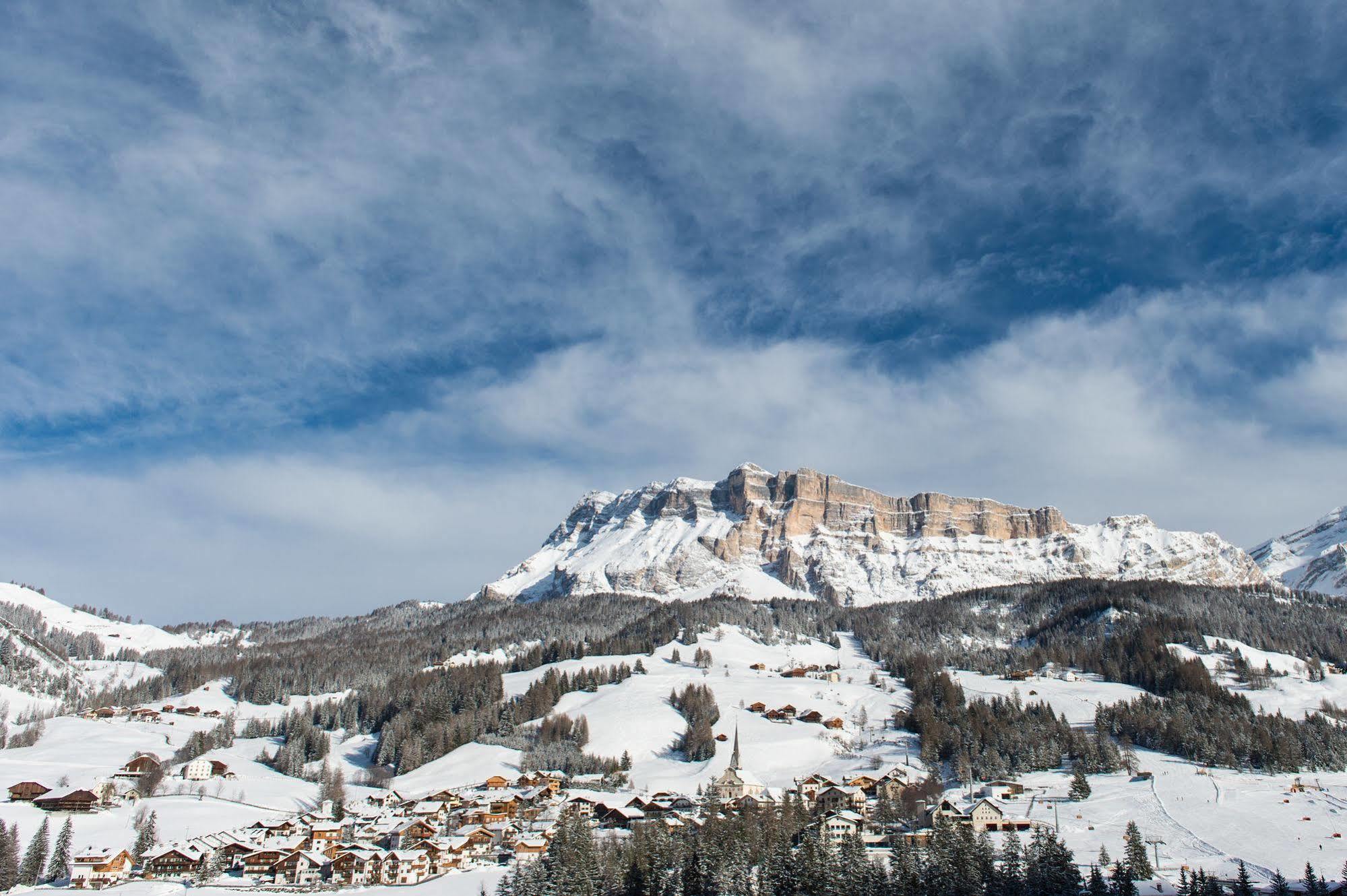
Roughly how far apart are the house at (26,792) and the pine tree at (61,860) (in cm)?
2376

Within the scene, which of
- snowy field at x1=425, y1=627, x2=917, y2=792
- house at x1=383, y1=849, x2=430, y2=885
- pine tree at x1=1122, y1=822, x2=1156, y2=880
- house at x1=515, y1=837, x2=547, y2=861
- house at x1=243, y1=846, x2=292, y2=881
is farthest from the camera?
snowy field at x1=425, y1=627, x2=917, y2=792

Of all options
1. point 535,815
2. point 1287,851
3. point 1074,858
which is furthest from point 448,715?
point 1287,851

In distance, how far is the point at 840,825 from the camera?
286 feet

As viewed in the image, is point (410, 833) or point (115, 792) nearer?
point (410, 833)

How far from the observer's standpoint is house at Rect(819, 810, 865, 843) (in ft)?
276

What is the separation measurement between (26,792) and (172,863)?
3346 centimetres

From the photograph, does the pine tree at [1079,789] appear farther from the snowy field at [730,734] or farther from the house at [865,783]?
the snowy field at [730,734]

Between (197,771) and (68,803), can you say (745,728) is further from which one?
(68,803)

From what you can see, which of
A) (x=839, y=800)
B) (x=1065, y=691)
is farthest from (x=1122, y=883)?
(x=1065, y=691)

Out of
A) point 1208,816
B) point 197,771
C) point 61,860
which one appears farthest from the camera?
point 197,771

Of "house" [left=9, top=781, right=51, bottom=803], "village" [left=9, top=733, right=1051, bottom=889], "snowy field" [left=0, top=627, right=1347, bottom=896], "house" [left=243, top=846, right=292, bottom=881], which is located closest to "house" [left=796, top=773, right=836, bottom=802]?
"village" [left=9, top=733, right=1051, bottom=889]

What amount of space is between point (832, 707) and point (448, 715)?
65.6 metres

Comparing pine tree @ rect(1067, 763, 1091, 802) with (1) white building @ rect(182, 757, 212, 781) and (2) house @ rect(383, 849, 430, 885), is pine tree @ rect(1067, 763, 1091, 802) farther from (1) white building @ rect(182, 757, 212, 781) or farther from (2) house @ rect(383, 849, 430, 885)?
(1) white building @ rect(182, 757, 212, 781)

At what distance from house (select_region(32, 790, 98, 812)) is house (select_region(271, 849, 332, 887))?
30.0 meters
